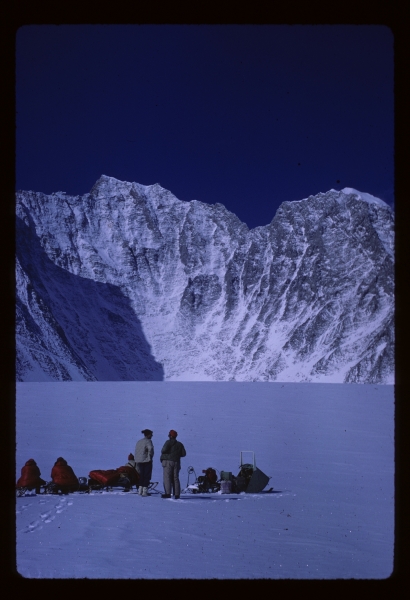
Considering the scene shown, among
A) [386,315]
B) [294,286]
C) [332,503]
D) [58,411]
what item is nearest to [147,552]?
[332,503]

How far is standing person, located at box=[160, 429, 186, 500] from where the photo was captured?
11.8 metres

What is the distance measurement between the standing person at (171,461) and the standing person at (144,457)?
0.79 ft

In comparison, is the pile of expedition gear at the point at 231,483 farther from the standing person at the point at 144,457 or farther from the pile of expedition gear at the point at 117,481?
the standing person at the point at 144,457

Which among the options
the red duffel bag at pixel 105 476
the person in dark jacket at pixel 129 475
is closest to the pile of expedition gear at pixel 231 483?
the person in dark jacket at pixel 129 475

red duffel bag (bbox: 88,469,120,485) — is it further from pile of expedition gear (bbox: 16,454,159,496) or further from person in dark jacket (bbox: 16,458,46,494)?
person in dark jacket (bbox: 16,458,46,494)

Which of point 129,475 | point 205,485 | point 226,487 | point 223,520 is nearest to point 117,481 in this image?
point 129,475

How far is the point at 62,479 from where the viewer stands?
1202 cm

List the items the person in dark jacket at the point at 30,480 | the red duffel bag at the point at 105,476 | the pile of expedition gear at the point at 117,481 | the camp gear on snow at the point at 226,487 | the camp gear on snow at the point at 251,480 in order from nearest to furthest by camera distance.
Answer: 1. the person in dark jacket at the point at 30,480
2. the pile of expedition gear at the point at 117,481
3. the red duffel bag at the point at 105,476
4. the camp gear on snow at the point at 226,487
5. the camp gear on snow at the point at 251,480

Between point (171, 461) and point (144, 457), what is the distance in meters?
0.47

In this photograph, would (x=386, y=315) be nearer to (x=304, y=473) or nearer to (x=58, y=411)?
(x=58, y=411)

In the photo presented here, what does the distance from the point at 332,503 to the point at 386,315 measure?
159360mm

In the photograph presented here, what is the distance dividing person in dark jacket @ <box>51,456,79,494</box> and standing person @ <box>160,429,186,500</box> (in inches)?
63.2

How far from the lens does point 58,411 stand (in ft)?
99.9

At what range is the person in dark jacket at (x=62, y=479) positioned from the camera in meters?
12.0
